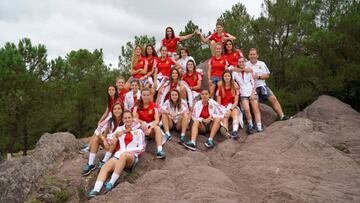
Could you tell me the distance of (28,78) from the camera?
51.8 feet

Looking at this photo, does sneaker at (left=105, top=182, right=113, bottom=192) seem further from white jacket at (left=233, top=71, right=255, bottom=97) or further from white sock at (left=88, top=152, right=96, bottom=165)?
white jacket at (left=233, top=71, right=255, bottom=97)

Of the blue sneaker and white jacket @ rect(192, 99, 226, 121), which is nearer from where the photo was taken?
the blue sneaker

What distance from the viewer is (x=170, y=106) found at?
7.74 metres

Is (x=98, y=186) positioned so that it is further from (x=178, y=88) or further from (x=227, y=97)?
(x=227, y=97)

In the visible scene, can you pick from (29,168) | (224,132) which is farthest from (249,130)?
(29,168)

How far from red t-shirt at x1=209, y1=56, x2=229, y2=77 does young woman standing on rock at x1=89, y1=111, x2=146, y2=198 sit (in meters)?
3.65

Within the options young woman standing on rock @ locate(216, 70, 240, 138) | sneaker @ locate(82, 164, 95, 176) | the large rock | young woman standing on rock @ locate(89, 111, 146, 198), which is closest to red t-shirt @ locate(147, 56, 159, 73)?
young woman standing on rock @ locate(216, 70, 240, 138)

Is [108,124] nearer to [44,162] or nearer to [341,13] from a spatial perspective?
[44,162]

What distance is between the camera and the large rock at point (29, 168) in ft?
19.0

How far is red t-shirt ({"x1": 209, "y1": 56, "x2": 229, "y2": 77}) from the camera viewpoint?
369 inches

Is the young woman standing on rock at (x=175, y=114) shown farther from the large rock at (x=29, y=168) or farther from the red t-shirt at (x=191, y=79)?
the large rock at (x=29, y=168)

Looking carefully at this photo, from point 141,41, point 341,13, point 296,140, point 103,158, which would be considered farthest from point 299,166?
point 141,41

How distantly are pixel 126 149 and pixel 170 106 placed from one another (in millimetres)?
1871

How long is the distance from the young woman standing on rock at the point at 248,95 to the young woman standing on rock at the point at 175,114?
5.42ft
